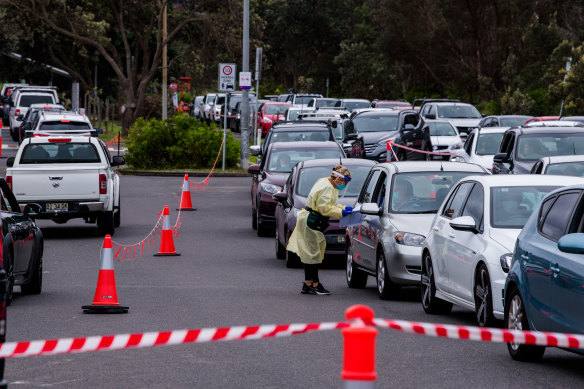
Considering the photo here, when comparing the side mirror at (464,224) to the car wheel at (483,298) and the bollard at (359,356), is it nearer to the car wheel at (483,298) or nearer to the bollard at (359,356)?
the car wheel at (483,298)

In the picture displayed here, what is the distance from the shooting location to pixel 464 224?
11.0m

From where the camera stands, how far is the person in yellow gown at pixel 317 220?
14.1 m

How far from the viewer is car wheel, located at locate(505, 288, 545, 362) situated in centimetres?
911

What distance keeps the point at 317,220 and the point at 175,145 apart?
24116mm

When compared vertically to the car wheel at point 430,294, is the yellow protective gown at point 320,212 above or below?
above

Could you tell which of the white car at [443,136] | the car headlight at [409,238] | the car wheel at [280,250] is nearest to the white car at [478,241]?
the car headlight at [409,238]

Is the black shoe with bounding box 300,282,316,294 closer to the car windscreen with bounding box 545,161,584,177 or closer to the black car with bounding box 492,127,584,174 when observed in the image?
the car windscreen with bounding box 545,161,584,177

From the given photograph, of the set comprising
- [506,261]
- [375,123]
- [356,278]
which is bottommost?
[356,278]

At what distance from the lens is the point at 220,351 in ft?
32.5

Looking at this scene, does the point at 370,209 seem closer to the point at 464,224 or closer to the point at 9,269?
the point at 464,224

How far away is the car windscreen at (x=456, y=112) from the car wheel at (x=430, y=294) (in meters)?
30.7

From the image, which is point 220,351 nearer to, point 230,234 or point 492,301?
point 492,301

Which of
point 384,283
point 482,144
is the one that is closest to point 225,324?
point 384,283

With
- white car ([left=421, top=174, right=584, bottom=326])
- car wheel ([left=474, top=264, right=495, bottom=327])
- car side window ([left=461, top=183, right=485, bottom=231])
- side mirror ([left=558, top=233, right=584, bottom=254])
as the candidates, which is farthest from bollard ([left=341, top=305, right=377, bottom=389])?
car side window ([left=461, top=183, right=485, bottom=231])
